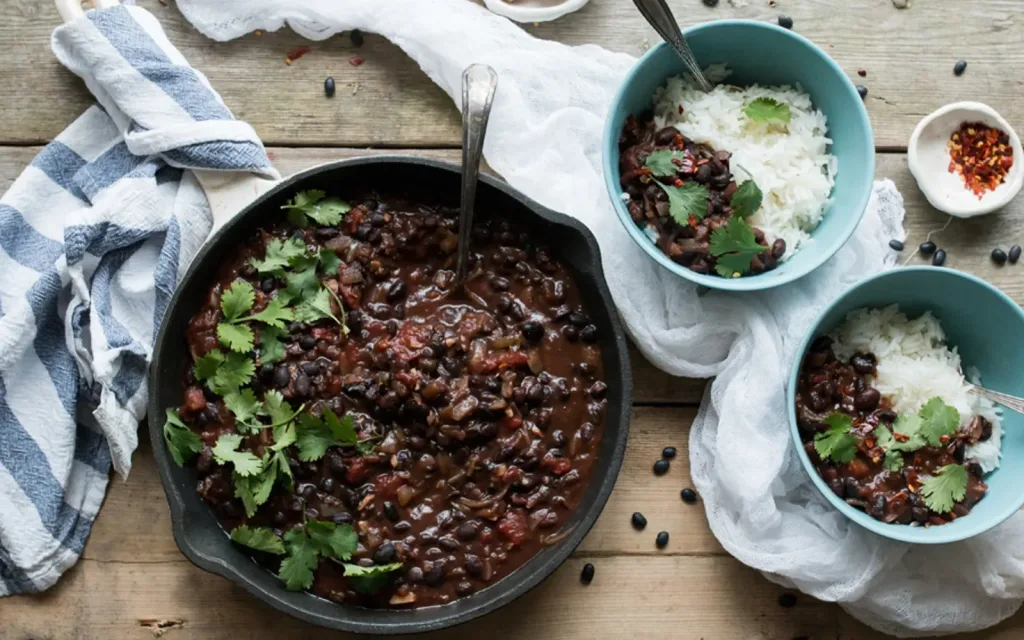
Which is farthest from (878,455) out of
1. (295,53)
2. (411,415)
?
(295,53)

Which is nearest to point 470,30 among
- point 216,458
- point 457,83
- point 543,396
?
point 457,83

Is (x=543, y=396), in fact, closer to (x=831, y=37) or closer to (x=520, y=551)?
(x=520, y=551)

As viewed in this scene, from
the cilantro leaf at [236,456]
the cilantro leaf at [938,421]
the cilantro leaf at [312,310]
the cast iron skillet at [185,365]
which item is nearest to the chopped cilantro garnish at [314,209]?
the cast iron skillet at [185,365]

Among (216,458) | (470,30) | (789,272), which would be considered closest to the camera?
(216,458)

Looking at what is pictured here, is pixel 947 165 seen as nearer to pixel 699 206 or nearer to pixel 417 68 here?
pixel 699 206

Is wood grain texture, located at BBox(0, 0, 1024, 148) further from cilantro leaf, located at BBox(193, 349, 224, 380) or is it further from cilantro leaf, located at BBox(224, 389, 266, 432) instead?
cilantro leaf, located at BBox(224, 389, 266, 432)

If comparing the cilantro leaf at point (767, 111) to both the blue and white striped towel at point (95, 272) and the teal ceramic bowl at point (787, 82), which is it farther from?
the blue and white striped towel at point (95, 272)

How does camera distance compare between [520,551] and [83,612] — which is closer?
[520,551]
